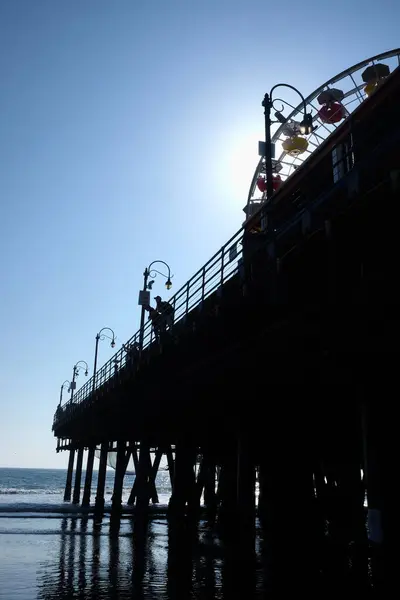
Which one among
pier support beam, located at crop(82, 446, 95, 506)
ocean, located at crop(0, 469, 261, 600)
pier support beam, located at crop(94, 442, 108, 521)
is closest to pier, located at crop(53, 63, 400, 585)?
ocean, located at crop(0, 469, 261, 600)

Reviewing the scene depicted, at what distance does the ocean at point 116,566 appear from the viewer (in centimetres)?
991

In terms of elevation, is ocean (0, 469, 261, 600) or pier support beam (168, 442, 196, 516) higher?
pier support beam (168, 442, 196, 516)

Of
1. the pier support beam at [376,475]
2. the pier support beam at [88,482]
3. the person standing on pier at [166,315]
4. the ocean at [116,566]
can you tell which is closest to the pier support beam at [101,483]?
the pier support beam at [88,482]

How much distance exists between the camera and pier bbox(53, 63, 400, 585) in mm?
8859

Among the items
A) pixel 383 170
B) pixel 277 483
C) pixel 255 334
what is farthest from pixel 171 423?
pixel 383 170

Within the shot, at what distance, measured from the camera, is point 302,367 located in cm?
1194

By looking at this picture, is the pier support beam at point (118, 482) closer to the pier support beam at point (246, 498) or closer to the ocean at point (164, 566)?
the ocean at point (164, 566)

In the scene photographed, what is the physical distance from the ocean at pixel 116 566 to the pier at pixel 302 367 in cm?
129

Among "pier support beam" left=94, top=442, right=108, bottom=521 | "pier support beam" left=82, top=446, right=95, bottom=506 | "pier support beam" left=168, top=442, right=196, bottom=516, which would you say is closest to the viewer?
"pier support beam" left=168, top=442, right=196, bottom=516

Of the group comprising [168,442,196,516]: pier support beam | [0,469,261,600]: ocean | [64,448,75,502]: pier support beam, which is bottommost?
[64,448,75,502]: pier support beam

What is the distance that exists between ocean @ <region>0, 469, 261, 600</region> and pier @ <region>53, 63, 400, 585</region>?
50.8 inches

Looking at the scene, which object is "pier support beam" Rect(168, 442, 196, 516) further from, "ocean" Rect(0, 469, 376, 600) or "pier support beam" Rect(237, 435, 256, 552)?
"pier support beam" Rect(237, 435, 256, 552)

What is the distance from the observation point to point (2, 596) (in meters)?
9.35

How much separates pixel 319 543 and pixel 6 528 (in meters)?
13.8
